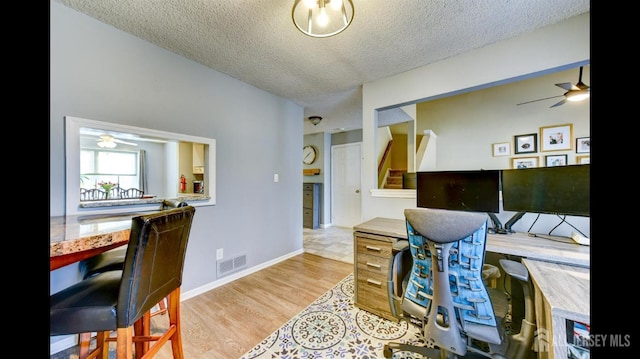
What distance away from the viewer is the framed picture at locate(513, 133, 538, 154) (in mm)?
2826

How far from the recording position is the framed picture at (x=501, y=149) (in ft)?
10.0

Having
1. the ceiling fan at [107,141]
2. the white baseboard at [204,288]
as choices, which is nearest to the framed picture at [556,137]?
the white baseboard at [204,288]

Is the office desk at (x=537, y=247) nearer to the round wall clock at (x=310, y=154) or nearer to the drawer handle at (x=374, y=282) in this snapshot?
the drawer handle at (x=374, y=282)

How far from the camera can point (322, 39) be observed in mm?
1888

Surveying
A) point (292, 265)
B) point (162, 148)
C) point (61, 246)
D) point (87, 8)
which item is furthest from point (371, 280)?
point (162, 148)

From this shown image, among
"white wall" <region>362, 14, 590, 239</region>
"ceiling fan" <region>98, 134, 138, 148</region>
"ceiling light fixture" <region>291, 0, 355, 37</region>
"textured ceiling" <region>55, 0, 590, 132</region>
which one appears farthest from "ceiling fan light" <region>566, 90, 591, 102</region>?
"ceiling fan" <region>98, 134, 138, 148</region>

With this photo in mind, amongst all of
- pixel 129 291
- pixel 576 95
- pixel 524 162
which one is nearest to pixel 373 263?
pixel 129 291

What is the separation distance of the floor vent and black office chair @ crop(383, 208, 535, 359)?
80.8 inches

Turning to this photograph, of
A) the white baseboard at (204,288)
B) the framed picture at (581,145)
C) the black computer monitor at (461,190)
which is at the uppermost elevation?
the framed picture at (581,145)

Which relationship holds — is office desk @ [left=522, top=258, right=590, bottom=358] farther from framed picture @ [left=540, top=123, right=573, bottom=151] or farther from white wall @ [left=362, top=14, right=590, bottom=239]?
framed picture @ [left=540, top=123, right=573, bottom=151]

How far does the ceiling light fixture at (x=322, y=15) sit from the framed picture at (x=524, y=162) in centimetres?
289

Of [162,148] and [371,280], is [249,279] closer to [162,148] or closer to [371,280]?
[371,280]

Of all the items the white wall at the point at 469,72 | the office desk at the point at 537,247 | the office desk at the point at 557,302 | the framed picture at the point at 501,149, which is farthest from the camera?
the framed picture at the point at 501,149

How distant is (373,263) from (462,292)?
2.69ft
